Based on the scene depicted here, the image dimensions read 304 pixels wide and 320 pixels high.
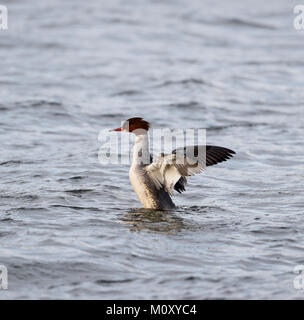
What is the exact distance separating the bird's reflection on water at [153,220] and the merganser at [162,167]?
0.13m

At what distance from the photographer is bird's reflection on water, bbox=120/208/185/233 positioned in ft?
26.6

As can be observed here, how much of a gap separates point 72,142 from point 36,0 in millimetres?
13530

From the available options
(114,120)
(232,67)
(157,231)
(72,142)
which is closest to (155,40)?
(232,67)

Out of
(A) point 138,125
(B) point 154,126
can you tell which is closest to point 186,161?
(A) point 138,125

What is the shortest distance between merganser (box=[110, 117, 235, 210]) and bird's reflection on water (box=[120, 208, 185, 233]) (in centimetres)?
13

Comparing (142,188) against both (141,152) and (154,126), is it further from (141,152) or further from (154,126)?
(154,126)

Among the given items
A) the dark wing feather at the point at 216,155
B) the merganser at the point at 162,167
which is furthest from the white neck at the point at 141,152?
the dark wing feather at the point at 216,155

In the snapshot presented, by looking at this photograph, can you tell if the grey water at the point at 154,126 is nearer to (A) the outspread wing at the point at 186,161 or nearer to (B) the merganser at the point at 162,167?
(B) the merganser at the point at 162,167

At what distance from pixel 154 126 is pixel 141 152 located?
16.7 feet

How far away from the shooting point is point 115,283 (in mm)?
6449

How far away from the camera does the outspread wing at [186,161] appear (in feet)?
26.6

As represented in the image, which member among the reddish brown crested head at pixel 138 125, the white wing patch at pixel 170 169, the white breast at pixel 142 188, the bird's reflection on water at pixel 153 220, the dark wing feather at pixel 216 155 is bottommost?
the bird's reflection on water at pixel 153 220

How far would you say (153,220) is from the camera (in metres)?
8.41

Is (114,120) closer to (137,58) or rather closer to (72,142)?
(72,142)
